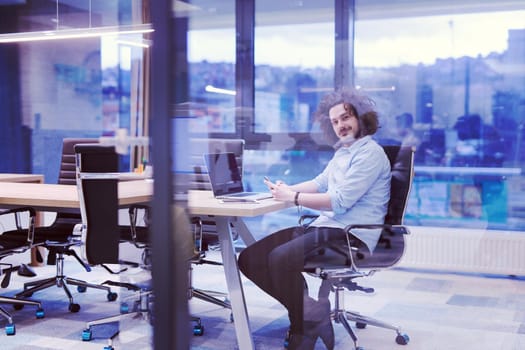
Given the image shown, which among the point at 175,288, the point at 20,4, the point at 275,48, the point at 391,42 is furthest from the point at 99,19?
the point at 175,288

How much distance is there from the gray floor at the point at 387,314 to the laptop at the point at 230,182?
0.35 m

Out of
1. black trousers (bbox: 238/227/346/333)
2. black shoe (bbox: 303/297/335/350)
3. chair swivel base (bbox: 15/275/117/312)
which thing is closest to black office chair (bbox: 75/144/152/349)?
chair swivel base (bbox: 15/275/117/312)

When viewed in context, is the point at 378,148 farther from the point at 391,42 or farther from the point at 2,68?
the point at 2,68

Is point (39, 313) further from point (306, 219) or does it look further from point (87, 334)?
point (306, 219)

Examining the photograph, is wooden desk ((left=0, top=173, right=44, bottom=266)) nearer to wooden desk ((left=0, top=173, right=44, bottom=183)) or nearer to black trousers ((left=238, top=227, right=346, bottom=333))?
wooden desk ((left=0, top=173, right=44, bottom=183))

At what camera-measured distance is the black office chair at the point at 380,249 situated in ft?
9.46

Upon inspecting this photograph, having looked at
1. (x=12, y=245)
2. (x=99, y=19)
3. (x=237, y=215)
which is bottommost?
(x=12, y=245)

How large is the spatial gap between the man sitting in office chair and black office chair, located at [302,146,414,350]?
36mm

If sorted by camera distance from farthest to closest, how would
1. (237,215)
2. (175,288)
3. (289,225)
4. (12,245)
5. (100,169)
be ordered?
(12,245), (289,225), (237,215), (100,169), (175,288)

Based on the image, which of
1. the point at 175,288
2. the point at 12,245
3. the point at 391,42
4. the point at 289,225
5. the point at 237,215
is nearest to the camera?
the point at 175,288

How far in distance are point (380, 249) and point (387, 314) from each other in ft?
2.48

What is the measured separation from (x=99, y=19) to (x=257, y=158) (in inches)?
67.1

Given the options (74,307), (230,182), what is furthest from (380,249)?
(74,307)

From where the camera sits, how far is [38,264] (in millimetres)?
4652
